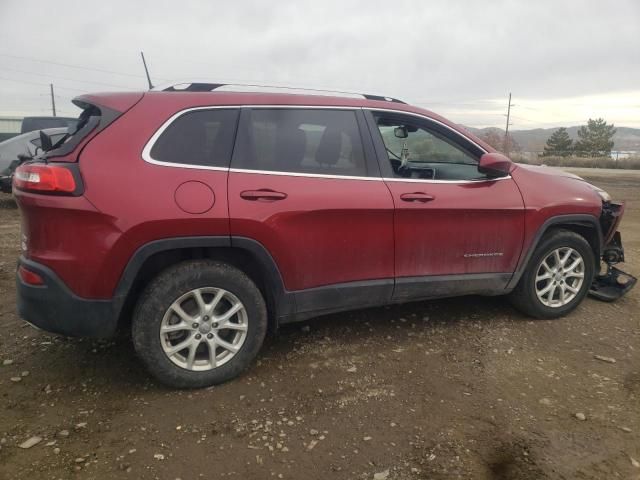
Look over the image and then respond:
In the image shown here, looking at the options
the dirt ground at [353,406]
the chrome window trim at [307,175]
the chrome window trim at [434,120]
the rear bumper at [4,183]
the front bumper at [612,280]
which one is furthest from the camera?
the rear bumper at [4,183]

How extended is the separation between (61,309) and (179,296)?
2.10ft

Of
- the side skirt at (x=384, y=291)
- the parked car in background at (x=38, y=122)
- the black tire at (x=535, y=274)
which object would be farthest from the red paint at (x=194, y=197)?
the parked car in background at (x=38, y=122)

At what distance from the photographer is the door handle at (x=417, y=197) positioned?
11.2ft

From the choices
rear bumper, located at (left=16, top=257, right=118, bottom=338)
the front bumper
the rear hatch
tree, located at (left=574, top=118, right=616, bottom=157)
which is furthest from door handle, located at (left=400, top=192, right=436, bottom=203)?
tree, located at (left=574, top=118, right=616, bottom=157)

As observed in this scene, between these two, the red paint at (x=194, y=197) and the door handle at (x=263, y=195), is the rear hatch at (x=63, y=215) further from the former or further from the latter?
the door handle at (x=263, y=195)

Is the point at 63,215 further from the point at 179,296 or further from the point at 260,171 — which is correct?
the point at 260,171

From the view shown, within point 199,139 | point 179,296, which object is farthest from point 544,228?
point 179,296

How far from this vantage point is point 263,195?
299 cm

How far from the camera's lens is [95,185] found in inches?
106

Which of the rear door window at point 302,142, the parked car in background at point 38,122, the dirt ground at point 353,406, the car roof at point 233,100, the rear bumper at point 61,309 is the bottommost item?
the dirt ground at point 353,406

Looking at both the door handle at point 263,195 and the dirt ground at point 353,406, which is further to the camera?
the door handle at point 263,195

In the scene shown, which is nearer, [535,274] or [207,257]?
[207,257]

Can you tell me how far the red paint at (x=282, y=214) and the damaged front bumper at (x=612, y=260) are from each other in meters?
0.56

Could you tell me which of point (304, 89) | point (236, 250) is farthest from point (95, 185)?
→ point (304, 89)
